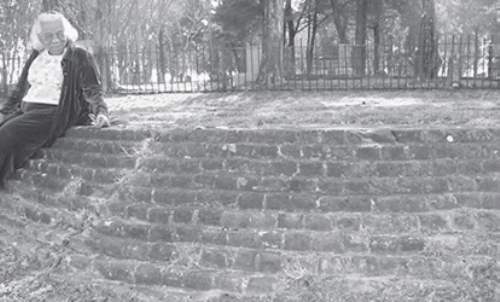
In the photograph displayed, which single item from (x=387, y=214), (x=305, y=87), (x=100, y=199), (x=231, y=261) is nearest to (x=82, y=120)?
(x=100, y=199)

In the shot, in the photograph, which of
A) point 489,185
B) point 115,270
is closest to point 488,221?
point 489,185

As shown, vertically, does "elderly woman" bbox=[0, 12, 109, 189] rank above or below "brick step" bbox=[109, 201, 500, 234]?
above

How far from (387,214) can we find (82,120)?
379 cm

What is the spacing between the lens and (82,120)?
636 centimetres

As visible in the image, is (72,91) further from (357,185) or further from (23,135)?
(357,185)

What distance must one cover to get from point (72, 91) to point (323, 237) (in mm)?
3243

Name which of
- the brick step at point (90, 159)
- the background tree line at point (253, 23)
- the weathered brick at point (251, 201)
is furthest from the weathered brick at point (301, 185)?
the background tree line at point (253, 23)

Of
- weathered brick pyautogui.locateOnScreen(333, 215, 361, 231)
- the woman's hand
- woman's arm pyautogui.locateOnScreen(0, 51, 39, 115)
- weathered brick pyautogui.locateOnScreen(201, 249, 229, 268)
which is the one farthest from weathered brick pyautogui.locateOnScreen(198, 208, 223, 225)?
woman's arm pyautogui.locateOnScreen(0, 51, 39, 115)

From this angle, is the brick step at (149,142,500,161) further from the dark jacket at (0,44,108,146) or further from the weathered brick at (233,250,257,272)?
the dark jacket at (0,44,108,146)

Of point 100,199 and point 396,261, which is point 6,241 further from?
point 396,261

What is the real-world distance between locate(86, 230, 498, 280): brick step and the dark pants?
2056 mm

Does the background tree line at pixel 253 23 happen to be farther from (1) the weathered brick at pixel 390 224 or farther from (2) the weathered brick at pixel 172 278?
(2) the weathered brick at pixel 172 278

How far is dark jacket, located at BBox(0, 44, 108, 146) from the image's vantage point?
5812 millimetres

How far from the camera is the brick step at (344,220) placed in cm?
443
